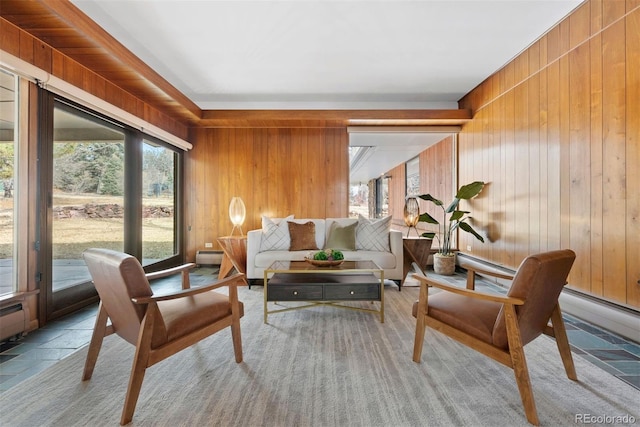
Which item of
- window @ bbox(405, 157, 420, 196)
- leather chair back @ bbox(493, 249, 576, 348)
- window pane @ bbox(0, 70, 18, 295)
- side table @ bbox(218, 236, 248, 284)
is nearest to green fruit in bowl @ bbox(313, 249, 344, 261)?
side table @ bbox(218, 236, 248, 284)

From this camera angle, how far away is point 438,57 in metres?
3.33

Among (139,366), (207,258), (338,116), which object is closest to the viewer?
(139,366)

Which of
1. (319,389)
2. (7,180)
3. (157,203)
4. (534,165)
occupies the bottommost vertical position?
(319,389)

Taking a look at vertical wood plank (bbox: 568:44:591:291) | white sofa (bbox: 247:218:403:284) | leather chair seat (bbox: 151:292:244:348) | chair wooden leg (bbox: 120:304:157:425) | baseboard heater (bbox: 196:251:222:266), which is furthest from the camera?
baseboard heater (bbox: 196:251:222:266)

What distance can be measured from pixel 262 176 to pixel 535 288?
429cm

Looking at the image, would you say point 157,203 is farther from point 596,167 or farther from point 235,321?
point 596,167

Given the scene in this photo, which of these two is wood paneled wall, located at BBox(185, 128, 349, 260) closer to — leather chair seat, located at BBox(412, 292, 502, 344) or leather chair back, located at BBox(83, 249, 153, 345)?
leather chair seat, located at BBox(412, 292, 502, 344)

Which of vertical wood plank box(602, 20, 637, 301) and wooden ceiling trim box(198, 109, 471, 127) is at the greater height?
wooden ceiling trim box(198, 109, 471, 127)

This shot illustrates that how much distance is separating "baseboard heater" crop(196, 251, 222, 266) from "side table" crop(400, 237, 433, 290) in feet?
10.5

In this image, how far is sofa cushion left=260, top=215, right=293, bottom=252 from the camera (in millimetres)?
3756

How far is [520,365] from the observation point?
1.30 meters

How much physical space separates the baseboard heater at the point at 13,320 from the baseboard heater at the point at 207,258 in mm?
2689

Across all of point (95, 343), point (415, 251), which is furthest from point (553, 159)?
point (95, 343)

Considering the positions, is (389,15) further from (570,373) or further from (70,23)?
(570,373)
